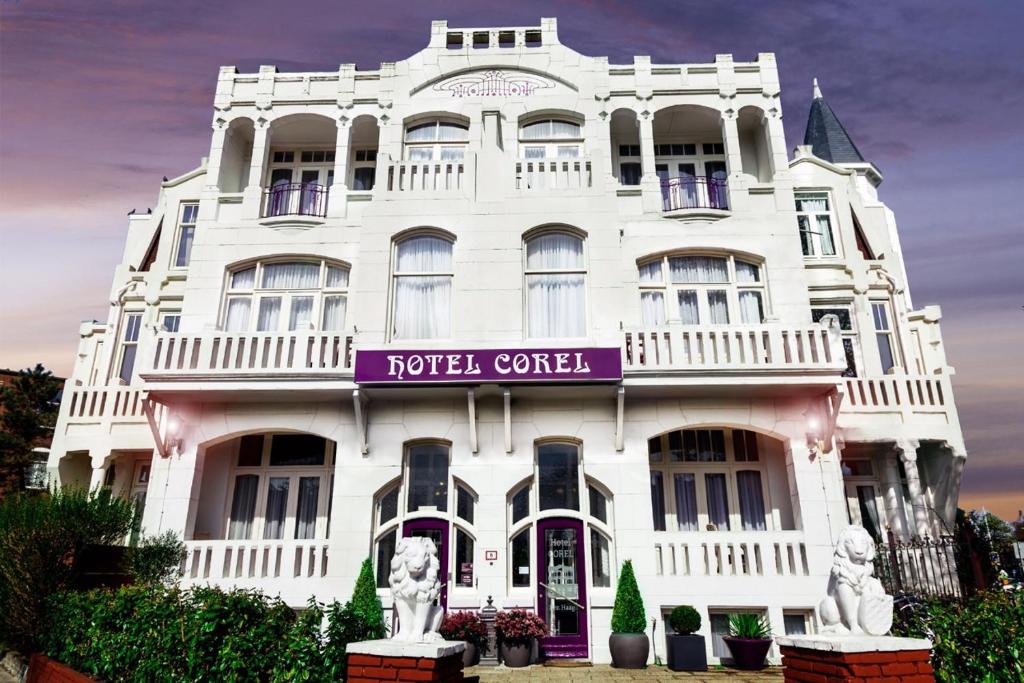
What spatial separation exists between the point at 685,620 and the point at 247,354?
1141 cm

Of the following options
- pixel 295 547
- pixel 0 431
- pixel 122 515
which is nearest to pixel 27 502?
pixel 122 515

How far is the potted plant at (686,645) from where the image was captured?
508 inches

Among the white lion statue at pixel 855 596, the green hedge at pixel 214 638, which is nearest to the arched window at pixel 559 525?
the green hedge at pixel 214 638

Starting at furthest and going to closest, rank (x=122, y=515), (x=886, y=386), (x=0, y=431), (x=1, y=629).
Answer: (x=0, y=431) < (x=886, y=386) < (x=122, y=515) < (x=1, y=629)

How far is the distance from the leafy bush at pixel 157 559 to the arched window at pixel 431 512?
14.2 feet

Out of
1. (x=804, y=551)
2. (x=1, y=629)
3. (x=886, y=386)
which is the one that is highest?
(x=886, y=386)

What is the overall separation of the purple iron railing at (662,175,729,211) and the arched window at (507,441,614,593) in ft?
24.8

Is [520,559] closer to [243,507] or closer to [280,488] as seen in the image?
[280,488]

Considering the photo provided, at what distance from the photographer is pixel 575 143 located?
19031mm

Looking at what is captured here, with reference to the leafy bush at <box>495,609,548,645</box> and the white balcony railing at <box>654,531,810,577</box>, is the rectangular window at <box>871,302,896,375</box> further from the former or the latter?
the leafy bush at <box>495,609,548,645</box>

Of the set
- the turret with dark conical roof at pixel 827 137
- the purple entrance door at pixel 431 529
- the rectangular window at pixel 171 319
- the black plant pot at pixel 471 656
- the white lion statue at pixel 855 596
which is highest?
the turret with dark conical roof at pixel 827 137

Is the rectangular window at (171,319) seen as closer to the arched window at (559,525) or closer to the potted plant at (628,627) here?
the arched window at (559,525)

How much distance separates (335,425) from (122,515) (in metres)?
4.67

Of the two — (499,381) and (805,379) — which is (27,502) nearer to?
(499,381)
